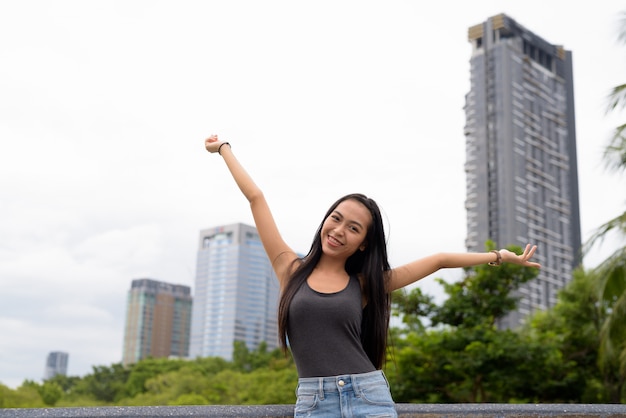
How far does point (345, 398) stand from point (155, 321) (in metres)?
86.2

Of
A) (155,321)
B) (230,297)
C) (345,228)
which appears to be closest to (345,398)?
(345,228)

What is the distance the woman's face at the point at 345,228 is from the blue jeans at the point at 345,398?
0.44 meters

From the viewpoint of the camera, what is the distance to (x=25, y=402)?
3180 centimetres

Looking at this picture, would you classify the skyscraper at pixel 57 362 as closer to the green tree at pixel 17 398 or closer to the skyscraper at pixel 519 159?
the skyscraper at pixel 519 159

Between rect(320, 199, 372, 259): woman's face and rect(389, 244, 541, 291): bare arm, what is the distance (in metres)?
0.20

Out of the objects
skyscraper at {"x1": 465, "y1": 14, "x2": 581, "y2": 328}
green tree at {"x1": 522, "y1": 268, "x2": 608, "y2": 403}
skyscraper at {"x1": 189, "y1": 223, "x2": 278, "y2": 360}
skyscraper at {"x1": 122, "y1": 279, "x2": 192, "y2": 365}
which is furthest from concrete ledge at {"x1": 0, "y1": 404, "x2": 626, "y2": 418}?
skyscraper at {"x1": 122, "y1": 279, "x2": 192, "y2": 365}

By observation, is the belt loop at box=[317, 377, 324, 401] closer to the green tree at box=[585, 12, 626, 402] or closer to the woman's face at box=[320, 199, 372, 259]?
the woman's face at box=[320, 199, 372, 259]

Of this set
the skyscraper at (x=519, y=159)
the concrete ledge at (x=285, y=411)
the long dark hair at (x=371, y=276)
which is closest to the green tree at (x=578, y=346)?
the concrete ledge at (x=285, y=411)

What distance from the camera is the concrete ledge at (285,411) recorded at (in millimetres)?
2475

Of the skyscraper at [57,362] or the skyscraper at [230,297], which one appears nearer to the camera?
the skyscraper at [230,297]

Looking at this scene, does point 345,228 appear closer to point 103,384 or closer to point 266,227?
point 266,227

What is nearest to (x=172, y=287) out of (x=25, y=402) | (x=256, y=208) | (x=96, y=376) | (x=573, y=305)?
(x=96, y=376)

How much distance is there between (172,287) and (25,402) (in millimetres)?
57758

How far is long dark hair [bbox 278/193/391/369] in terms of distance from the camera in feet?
8.55
